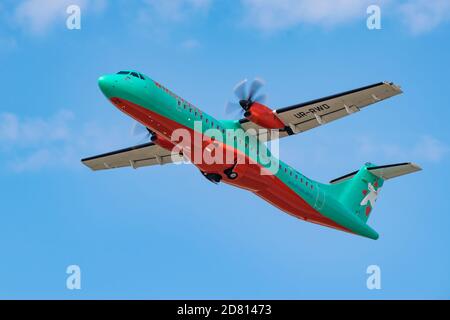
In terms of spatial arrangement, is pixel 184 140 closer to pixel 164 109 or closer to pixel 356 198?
pixel 164 109

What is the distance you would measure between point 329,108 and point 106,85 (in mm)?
6733

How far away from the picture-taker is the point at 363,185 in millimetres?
26375

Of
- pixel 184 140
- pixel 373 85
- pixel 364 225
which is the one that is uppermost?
pixel 373 85

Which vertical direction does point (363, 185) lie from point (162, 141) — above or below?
below

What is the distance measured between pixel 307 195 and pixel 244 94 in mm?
3812

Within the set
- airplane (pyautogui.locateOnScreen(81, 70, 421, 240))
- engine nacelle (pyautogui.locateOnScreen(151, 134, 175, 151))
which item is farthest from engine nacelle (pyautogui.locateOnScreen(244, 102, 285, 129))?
engine nacelle (pyautogui.locateOnScreen(151, 134, 175, 151))

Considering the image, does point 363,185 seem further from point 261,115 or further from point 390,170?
point 261,115

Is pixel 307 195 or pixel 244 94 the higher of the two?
pixel 244 94

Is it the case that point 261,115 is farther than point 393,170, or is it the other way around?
point 393,170

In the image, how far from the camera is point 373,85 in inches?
847

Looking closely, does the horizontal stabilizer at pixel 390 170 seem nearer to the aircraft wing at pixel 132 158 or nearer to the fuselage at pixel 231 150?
the fuselage at pixel 231 150

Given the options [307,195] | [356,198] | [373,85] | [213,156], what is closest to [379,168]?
[356,198]

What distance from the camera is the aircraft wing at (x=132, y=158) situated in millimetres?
25438

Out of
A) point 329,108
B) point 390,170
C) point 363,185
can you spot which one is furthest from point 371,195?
point 329,108
